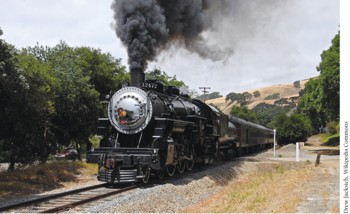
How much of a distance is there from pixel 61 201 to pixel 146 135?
446cm

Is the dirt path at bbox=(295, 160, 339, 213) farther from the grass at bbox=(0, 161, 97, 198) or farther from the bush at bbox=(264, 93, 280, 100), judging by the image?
the bush at bbox=(264, 93, 280, 100)

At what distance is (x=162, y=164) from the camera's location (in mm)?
13875

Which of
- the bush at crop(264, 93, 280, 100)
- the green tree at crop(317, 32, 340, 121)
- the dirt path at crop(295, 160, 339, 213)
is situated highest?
the bush at crop(264, 93, 280, 100)

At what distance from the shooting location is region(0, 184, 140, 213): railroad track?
988 cm

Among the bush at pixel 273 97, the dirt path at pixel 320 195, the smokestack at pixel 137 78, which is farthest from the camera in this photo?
the bush at pixel 273 97

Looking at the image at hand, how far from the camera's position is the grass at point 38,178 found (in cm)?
1339

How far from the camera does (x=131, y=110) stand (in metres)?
14.2

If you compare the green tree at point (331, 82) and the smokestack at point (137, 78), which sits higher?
the green tree at point (331, 82)

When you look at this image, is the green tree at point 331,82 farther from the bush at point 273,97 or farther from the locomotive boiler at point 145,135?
the bush at point 273,97

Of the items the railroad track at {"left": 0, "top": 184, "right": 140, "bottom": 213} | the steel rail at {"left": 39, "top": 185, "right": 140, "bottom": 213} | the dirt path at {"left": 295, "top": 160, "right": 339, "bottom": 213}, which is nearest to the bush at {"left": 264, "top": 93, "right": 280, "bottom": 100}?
the dirt path at {"left": 295, "top": 160, "right": 339, "bottom": 213}

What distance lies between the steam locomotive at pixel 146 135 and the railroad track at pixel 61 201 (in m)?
0.74

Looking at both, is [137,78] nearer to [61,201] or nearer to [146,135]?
[146,135]

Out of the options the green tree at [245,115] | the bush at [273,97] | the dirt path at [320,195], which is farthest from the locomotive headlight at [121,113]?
the bush at [273,97]
